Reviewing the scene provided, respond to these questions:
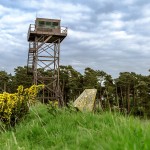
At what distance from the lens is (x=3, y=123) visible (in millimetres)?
9836

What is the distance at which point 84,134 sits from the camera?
5.75m

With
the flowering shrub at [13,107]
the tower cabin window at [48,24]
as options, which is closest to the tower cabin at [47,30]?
the tower cabin window at [48,24]

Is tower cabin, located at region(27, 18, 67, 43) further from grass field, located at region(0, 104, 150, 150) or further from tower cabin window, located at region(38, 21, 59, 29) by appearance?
grass field, located at region(0, 104, 150, 150)

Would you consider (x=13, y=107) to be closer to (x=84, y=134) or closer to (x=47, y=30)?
(x=84, y=134)

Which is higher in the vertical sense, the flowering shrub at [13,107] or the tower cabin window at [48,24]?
the tower cabin window at [48,24]

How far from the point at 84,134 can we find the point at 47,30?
1427 inches

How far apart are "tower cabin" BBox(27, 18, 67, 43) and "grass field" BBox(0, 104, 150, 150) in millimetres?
32013

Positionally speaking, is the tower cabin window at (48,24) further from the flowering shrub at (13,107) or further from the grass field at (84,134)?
the grass field at (84,134)

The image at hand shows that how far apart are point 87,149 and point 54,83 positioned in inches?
1451

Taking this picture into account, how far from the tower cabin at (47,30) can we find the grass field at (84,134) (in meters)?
32.0

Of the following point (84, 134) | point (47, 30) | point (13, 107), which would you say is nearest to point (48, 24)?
point (47, 30)

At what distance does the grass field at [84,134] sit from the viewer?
13.1ft

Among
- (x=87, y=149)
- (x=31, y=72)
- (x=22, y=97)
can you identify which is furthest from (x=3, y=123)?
(x=31, y=72)

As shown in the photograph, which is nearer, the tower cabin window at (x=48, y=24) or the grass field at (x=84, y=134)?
the grass field at (x=84, y=134)
